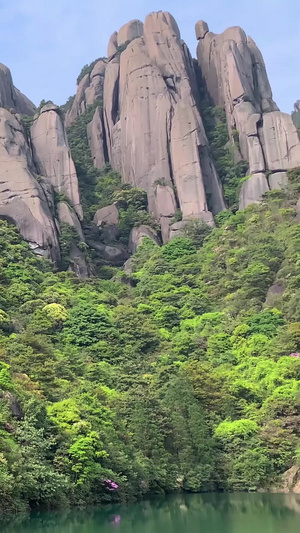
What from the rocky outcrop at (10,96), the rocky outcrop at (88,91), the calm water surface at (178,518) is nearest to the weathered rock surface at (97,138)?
the rocky outcrop at (88,91)

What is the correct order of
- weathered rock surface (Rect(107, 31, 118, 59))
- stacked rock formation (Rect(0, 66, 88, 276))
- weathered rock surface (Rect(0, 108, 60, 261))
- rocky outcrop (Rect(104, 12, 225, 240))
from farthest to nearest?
weathered rock surface (Rect(107, 31, 118, 59))
rocky outcrop (Rect(104, 12, 225, 240))
stacked rock formation (Rect(0, 66, 88, 276))
weathered rock surface (Rect(0, 108, 60, 261))

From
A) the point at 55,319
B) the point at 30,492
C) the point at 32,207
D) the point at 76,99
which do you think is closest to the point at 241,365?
the point at 55,319

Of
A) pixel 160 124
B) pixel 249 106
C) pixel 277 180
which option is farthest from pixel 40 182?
pixel 249 106

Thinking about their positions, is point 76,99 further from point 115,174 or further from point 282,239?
point 282,239

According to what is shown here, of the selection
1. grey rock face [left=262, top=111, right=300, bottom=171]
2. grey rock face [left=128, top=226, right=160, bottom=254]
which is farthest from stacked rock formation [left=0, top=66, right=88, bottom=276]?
grey rock face [left=262, top=111, right=300, bottom=171]

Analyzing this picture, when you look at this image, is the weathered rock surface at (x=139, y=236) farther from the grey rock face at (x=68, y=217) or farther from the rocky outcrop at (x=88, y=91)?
the rocky outcrop at (x=88, y=91)

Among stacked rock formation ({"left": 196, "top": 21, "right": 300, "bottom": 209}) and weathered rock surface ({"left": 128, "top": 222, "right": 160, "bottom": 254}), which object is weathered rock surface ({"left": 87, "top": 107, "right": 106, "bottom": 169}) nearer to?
stacked rock formation ({"left": 196, "top": 21, "right": 300, "bottom": 209})

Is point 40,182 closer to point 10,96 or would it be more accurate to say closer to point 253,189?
point 253,189

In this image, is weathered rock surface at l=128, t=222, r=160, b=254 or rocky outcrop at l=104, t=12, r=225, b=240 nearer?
weathered rock surface at l=128, t=222, r=160, b=254
